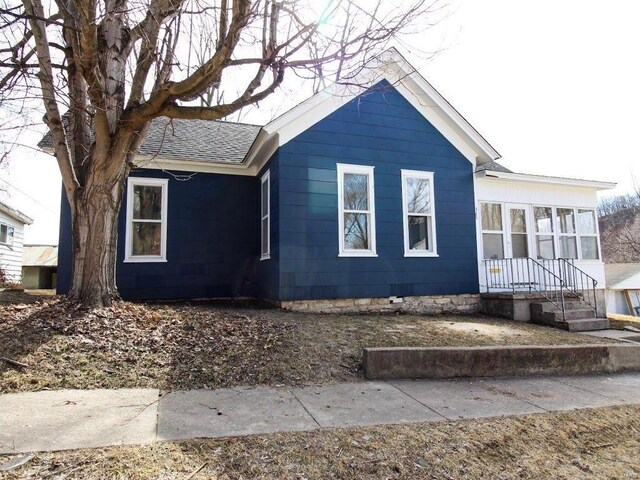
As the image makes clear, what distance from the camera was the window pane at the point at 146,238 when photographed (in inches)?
375

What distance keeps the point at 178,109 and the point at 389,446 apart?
16.5 ft

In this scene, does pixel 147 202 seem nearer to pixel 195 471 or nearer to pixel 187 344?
pixel 187 344

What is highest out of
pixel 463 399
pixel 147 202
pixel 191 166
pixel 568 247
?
pixel 191 166

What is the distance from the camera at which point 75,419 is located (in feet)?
10.8

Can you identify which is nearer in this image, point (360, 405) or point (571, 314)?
point (360, 405)

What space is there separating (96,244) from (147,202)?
3437mm

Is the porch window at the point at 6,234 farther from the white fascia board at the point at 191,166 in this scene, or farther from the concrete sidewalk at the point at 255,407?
the concrete sidewalk at the point at 255,407

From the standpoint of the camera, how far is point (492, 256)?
10.7 m

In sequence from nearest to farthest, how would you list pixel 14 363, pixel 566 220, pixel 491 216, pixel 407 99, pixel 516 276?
pixel 14 363, pixel 407 99, pixel 516 276, pixel 491 216, pixel 566 220

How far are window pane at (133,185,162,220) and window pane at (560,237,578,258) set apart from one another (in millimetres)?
10889

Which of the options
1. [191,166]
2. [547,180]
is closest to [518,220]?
[547,180]

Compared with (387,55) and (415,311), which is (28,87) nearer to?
(387,55)

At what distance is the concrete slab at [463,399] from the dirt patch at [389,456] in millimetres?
251

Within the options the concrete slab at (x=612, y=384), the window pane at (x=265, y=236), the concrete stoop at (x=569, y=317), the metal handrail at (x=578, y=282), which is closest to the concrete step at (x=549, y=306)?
the concrete stoop at (x=569, y=317)
